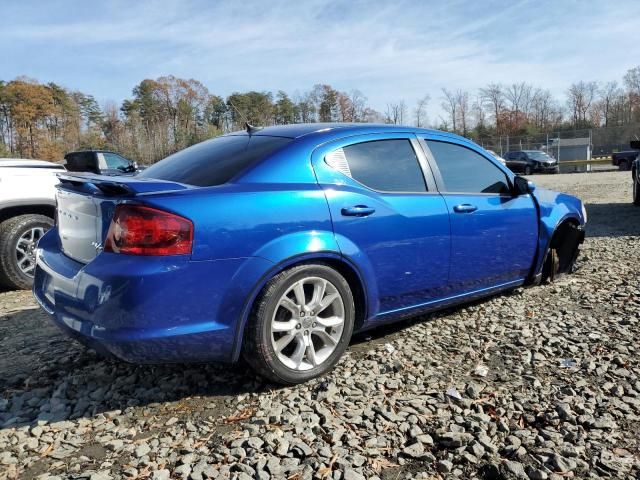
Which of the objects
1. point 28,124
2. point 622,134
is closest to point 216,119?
point 28,124

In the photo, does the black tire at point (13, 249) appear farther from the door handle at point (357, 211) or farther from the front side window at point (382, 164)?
the door handle at point (357, 211)

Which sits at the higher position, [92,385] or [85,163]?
[85,163]

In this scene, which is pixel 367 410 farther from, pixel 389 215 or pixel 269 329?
pixel 389 215

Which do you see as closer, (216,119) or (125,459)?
(125,459)

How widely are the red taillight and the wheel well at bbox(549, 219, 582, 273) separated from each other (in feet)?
12.2

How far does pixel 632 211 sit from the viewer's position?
1031 centimetres

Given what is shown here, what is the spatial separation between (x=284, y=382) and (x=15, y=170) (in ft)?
13.6

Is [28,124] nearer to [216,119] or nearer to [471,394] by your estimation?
[216,119]

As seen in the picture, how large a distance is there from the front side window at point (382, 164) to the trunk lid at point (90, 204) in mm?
1013

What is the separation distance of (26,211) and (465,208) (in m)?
4.46

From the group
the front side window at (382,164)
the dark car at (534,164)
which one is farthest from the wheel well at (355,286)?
the dark car at (534,164)

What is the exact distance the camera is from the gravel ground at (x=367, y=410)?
2141mm

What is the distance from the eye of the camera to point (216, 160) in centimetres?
307

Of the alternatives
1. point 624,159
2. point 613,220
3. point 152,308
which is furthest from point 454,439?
point 624,159
